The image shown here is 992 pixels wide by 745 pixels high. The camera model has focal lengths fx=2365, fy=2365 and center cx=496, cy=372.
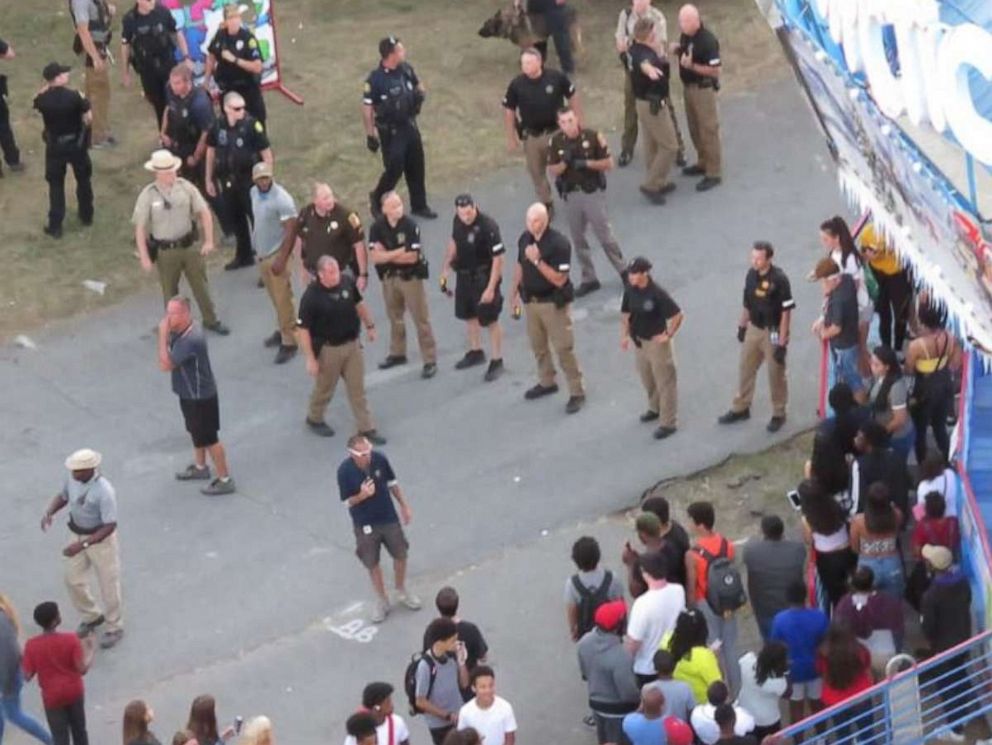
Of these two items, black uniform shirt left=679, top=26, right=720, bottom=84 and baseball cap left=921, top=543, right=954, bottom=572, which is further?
black uniform shirt left=679, top=26, right=720, bottom=84

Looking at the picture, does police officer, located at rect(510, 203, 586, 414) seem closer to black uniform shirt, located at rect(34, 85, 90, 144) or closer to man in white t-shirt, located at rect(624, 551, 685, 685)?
man in white t-shirt, located at rect(624, 551, 685, 685)

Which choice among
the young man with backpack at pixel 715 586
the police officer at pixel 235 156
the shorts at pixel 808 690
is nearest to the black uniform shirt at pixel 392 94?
the police officer at pixel 235 156

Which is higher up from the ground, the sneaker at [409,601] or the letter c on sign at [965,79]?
the letter c on sign at [965,79]

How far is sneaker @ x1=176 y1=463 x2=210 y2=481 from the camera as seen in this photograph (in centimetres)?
1789

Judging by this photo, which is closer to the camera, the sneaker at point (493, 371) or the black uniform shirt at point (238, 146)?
the sneaker at point (493, 371)

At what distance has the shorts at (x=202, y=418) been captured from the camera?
17375 millimetres

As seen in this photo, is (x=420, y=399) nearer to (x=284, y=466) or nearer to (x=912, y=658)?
(x=284, y=466)

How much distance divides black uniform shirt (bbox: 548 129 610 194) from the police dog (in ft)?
13.8

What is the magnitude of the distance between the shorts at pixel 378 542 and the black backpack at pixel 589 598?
5.72 feet

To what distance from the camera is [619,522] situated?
17109 millimetres

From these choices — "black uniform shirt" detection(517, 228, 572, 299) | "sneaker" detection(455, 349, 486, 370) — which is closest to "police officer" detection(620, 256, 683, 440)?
"black uniform shirt" detection(517, 228, 572, 299)

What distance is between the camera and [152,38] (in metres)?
22.5

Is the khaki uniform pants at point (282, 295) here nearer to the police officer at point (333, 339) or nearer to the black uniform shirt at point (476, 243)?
the police officer at point (333, 339)

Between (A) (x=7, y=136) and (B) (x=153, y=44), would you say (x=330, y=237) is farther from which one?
(A) (x=7, y=136)
